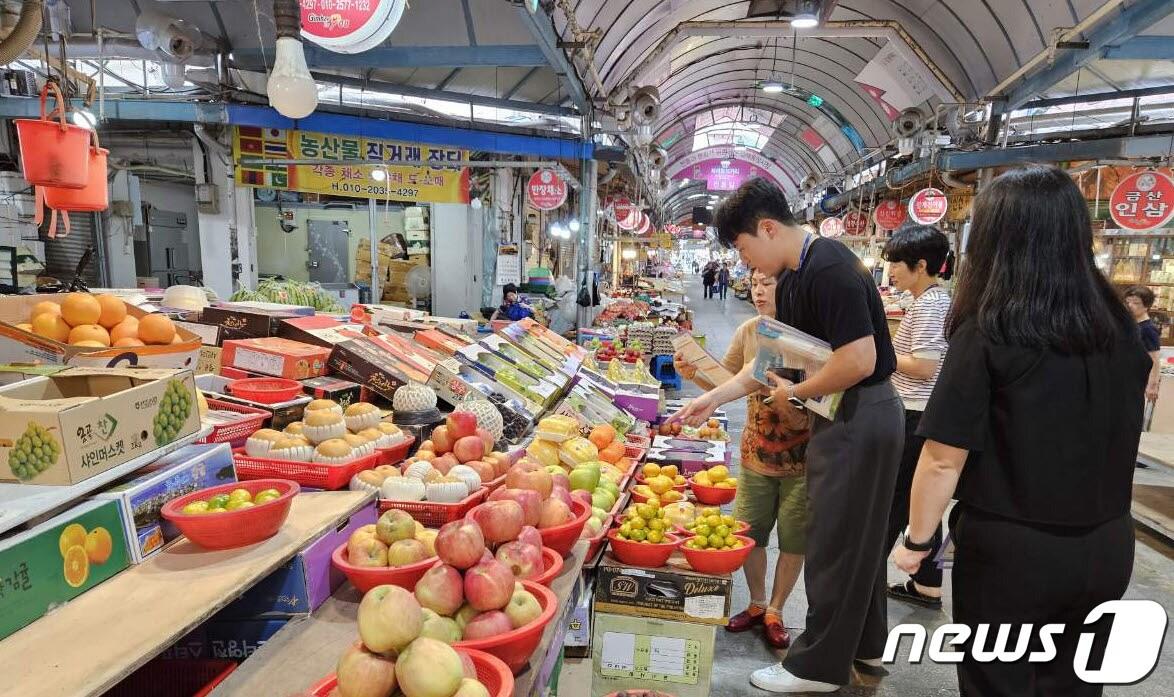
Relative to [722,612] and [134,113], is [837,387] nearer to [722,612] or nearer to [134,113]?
[722,612]

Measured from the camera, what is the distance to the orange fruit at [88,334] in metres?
2.50

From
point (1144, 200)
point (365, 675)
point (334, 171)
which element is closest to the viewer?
point (365, 675)

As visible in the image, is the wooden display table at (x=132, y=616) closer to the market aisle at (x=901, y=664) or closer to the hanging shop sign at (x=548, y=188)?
the market aisle at (x=901, y=664)

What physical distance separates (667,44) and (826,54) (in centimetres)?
528

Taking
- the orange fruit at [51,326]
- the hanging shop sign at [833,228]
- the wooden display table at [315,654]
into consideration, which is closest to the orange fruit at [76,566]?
the wooden display table at [315,654]

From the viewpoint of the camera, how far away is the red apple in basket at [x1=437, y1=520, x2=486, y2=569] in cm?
148

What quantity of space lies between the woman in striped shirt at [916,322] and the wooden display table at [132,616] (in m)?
2.95

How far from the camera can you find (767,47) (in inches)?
513

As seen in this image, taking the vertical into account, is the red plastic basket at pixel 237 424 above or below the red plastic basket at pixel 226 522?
above

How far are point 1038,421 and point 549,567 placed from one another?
1.37 metres

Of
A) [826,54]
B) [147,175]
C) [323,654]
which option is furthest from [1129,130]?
[147,175]

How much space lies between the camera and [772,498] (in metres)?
3.08

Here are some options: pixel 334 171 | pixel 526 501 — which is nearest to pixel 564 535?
pixel 526 501

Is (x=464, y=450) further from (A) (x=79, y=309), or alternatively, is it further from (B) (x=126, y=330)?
(A) (x=79, y=309)
